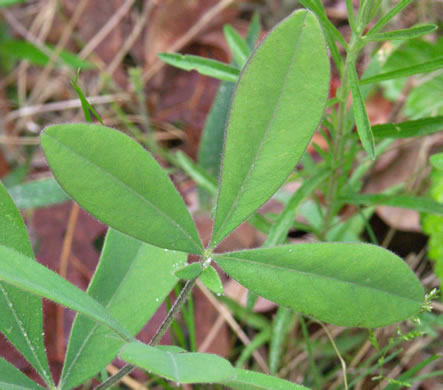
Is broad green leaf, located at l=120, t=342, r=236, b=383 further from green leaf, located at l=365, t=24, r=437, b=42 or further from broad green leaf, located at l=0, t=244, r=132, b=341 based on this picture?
green leaf, located at l=365, t=24, r=437, b=42

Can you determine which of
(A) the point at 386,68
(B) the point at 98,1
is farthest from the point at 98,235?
(B) the point at 98,1

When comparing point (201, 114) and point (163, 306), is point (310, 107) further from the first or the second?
point (201, 114)

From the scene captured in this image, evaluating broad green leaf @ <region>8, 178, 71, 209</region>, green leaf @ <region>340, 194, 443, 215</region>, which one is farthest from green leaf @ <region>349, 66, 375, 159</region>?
broad green leaf @ <region>8, 178, 71, 209</region>

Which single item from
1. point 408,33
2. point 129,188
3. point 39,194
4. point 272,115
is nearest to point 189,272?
point 129,188

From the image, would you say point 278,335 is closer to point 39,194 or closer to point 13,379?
point 13,379

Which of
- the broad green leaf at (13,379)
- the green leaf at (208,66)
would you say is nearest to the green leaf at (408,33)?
the green leaf at (208,66)
